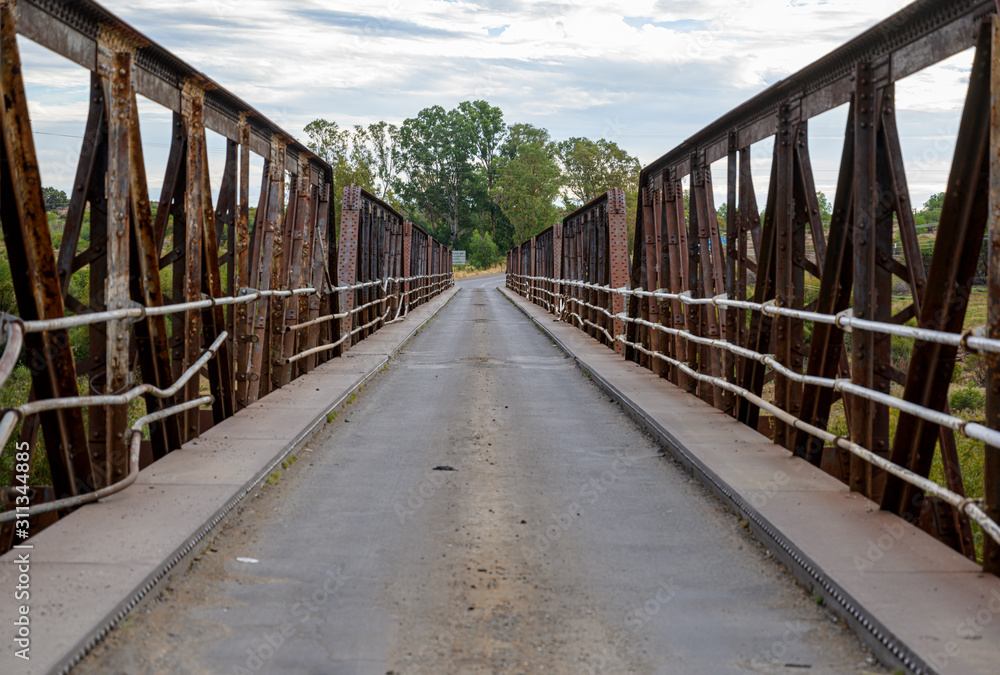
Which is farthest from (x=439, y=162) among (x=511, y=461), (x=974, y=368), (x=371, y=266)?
(x=511, y=461)

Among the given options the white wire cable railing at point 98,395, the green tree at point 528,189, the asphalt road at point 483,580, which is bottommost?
the asphalt road at point 483,580

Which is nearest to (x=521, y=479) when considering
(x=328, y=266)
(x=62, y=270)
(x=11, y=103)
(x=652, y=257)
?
(x=62, y=270)

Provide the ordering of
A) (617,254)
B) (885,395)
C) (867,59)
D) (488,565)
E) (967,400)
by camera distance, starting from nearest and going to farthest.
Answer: (488,565) → (885,395) → (867,59) → (617,254) → (967,400)

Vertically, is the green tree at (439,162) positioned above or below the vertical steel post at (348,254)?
above

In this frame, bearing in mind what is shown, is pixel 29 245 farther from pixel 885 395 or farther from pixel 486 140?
pixel 486 140

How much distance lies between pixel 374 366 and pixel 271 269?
4.00 metres

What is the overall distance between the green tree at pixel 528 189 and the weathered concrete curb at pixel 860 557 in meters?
108

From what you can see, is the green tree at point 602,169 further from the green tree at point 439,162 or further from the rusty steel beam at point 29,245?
the rusty steel beam at point 29,245

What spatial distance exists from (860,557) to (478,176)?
390ft

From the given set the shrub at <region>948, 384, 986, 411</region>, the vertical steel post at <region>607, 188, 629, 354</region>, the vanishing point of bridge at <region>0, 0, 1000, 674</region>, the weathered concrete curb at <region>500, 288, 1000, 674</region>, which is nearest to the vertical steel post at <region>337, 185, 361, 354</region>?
the vertical steel post at <region>607, 188, 629, 354</region>

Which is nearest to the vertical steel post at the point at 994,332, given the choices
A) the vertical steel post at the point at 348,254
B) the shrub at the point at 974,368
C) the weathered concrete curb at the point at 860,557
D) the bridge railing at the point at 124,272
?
the weathered concrete curb at the point at 860,557

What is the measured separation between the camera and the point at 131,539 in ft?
17.0

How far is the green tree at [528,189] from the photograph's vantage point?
11588 centimetres

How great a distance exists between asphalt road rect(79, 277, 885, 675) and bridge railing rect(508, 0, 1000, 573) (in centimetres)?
106
